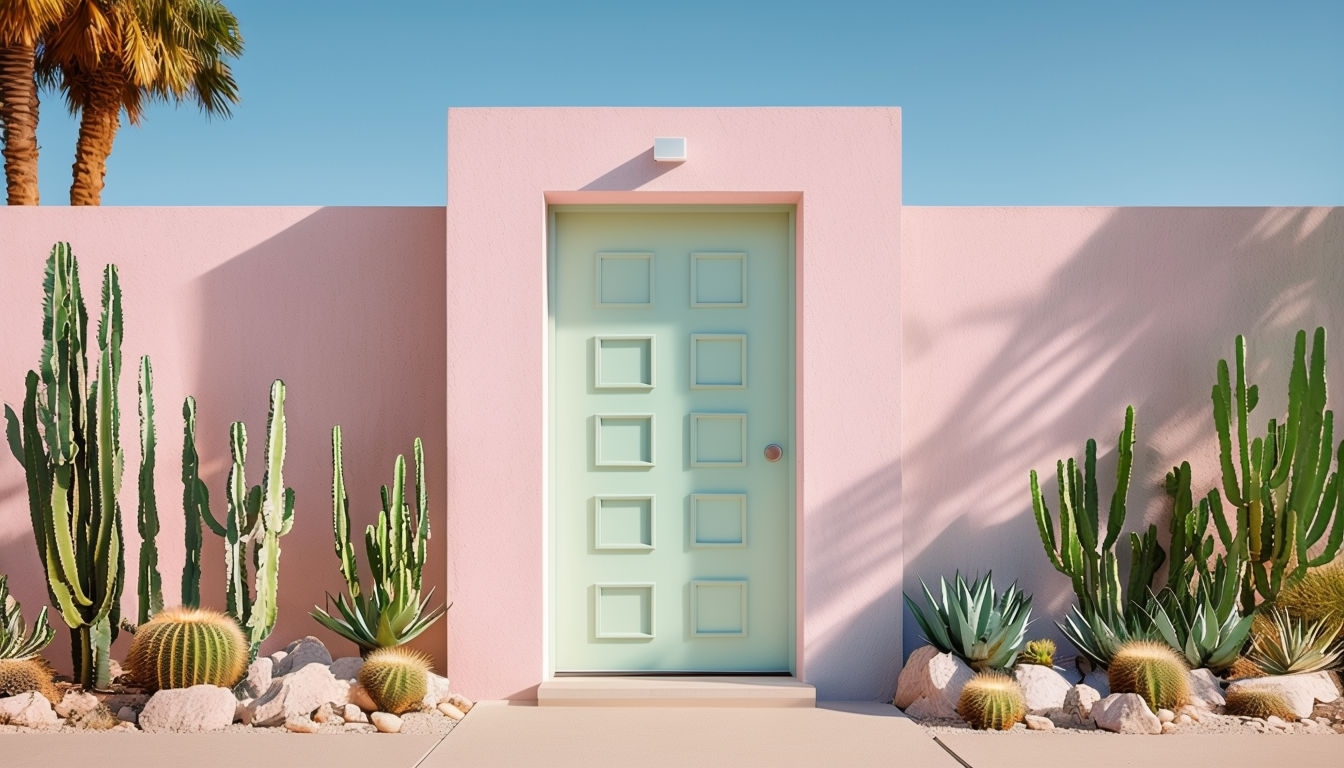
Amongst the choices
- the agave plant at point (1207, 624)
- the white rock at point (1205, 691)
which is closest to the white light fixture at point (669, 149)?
the agave plant at point (1207, 624)

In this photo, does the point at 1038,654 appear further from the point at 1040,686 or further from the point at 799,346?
the point at 799,346

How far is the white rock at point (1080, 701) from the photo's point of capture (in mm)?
4973

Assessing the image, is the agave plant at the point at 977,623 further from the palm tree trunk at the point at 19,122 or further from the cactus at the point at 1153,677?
the palm tree trunk at the point at 19,122

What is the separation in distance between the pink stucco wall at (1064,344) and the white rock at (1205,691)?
854 millimetres

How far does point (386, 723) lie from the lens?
4.84 m

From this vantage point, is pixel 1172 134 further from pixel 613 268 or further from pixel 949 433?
pixel 613 268

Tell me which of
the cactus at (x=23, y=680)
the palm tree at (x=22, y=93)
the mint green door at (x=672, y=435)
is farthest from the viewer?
the palm tree at (x=22, y=93)

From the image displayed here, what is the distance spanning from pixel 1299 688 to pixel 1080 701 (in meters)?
1.10

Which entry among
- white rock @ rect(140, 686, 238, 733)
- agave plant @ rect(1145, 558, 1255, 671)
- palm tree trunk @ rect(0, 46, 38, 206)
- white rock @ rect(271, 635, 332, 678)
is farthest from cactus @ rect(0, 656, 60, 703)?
palm tree trunk @ rect(0, 46, 38, 206)

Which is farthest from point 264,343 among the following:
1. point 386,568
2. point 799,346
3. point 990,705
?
point 990,705

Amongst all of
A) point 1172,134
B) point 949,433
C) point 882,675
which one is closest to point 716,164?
point 949,433

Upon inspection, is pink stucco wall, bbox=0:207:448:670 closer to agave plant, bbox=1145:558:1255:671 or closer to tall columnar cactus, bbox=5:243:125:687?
tall columnar cactus, bbox=5:243:125:687

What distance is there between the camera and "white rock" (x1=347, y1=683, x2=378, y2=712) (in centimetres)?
504

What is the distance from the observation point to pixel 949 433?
5.92m
